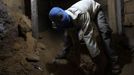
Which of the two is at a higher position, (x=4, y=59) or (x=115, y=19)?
(x=115, y=19)

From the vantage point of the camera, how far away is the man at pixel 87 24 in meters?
2.65

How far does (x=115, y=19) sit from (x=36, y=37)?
1.19m

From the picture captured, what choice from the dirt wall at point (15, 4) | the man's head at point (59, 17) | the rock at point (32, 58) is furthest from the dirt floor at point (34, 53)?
the man's head at point (59, 17)

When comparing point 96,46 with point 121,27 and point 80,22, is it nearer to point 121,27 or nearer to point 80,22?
point 80,22

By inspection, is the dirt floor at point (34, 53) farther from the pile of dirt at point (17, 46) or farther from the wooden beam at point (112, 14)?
the wooden beam at point (112, 14)

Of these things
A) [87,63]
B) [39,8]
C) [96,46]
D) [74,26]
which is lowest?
[87,63]

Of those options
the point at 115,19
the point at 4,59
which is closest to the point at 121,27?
the point at 115,19

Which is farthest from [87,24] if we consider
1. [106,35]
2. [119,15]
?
[119,15]

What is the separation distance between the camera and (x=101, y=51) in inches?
119

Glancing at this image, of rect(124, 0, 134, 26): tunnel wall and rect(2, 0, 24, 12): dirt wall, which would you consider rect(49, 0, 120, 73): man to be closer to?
rect(124, 0, 134, 26): tunnel wall

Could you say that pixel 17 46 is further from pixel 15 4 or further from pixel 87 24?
pixel 87 24

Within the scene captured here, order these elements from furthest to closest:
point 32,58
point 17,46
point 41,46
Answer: point 41,46, point 17,46, point 32,58

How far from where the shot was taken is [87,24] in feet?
9.13

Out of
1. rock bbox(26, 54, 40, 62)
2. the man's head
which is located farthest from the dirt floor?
the man's head
